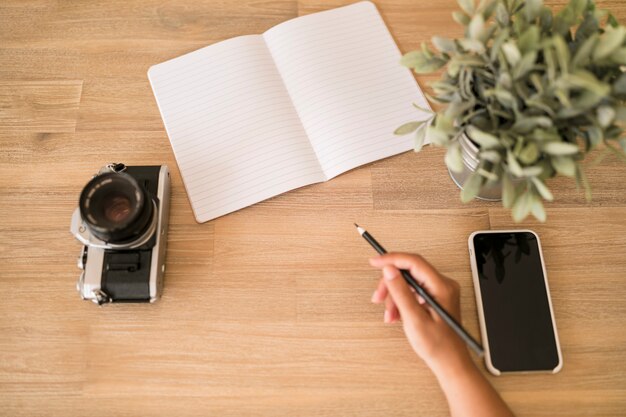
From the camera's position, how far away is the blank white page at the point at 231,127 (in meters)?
0.82

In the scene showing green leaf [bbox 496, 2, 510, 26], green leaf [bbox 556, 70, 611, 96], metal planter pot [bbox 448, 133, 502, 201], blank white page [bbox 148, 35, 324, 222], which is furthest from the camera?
blank white page [bbox 148, 35, 324, 222]

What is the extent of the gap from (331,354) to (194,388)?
0.66 ft

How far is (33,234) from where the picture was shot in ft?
2.59

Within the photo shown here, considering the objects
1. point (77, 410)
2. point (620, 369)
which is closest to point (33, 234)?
point (77, 410)

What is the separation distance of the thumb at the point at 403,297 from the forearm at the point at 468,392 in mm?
75

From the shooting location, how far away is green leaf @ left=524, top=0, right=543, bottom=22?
22.9 inches

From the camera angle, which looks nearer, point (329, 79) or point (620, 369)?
point (620, 369)

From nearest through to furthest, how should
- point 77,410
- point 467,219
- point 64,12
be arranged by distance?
point 77,410 < point 467,219 < point 64,12

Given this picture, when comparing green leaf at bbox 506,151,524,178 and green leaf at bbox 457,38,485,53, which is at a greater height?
green leaf at bbox 457,38,485,53

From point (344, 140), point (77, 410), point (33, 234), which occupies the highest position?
point (344, 140)

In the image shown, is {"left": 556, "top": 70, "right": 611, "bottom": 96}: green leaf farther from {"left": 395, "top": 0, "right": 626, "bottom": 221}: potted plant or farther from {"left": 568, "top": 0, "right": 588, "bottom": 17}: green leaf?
{"left": 568, "top": 0, "right": 588, "bottom": 17}: green leaf

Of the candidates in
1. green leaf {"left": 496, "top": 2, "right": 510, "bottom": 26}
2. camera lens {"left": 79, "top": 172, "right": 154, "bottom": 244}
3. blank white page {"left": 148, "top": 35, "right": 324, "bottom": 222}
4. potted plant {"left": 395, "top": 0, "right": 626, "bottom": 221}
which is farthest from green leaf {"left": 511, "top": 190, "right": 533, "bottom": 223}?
camera lens {"left": 79, "top": 172, "right": 154, "bottom": 244}

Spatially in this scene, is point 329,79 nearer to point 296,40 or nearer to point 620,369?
point 296,40

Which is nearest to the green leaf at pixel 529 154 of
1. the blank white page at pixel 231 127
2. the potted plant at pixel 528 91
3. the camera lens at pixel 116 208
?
the potted plant at pixel 528 91
